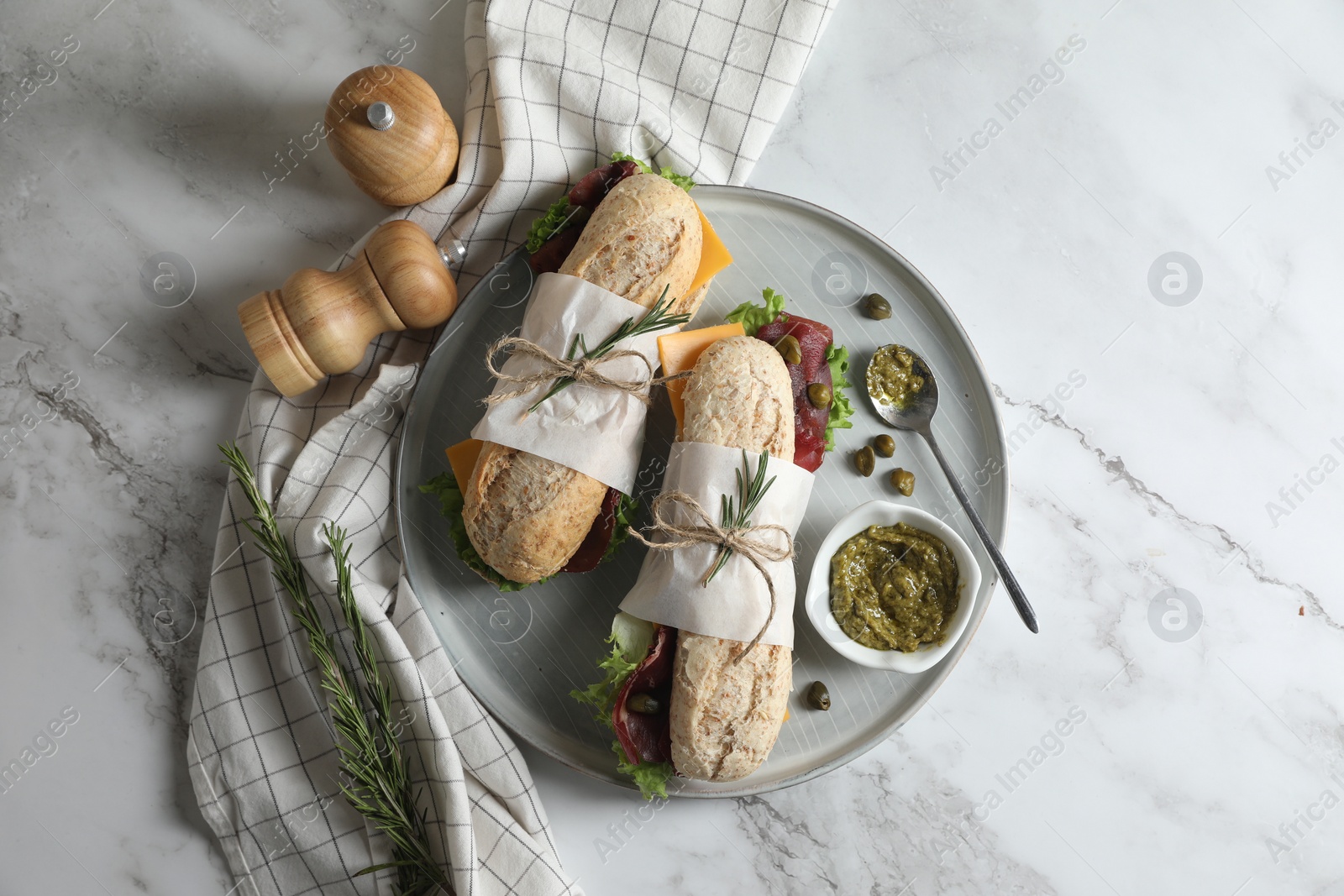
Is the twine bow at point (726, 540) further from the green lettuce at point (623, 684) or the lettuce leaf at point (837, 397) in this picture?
the lettuce leaf at point (837, 397)

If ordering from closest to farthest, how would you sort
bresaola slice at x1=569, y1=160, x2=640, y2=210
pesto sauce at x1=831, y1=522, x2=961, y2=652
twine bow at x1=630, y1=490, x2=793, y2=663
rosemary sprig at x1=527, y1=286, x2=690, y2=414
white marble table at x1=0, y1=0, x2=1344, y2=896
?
twine bow at x1=630, y1=490, x2=793, y2=663
rosemary sprig at x1=527, y1=286, x2=690, y2=414
pesto sauce at x1=831, y1=522, x2=961, y2=652
bresaola slice at x1=569, y1=160, x2=640, y2=210
white marble table at x1=0, y1=0, x2=1344, y2=896

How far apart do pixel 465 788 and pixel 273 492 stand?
119 centimetres

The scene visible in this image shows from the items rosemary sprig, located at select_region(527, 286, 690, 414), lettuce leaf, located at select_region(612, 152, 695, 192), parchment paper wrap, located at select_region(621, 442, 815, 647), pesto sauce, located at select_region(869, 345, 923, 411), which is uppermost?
lettuce leaf, located at select_region(612, 152, 695, 192)

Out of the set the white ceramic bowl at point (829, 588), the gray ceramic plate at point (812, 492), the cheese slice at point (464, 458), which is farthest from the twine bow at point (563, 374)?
the white ceramic bowl at point (829, 588)

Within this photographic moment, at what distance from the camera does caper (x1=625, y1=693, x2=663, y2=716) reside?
95.3 inches

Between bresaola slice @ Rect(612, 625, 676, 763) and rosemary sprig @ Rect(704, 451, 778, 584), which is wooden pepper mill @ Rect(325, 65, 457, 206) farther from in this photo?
bresaola slice @ Rect(612, 625, 676, 763)

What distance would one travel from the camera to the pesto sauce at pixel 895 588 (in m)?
2.51

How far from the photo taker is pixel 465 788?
2.59m

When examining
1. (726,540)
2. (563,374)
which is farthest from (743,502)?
(563,374)

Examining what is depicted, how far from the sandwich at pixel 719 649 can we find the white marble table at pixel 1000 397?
0.50 m

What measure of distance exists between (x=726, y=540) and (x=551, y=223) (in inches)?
48.8

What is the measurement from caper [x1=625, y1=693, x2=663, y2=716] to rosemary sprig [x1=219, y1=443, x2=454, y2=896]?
2.62 ft

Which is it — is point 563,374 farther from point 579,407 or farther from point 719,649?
point 719,649

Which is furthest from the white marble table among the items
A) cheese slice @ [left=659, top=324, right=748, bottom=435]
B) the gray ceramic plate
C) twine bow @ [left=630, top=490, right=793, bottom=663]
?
twine bow @ [left=630, top=490, right=793, bottom=663]
